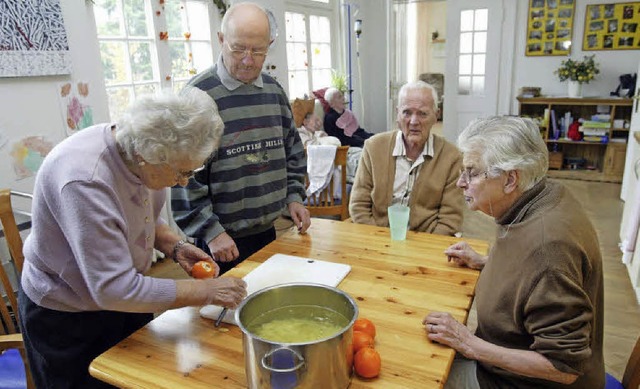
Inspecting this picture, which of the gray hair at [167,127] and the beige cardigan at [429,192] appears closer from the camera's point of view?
the gray hair at [167,127]

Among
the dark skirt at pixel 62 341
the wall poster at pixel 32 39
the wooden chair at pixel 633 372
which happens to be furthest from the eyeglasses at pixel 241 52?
the wooden chair at pixel 633 372

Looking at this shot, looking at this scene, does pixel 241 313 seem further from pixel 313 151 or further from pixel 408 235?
pixel 313 151

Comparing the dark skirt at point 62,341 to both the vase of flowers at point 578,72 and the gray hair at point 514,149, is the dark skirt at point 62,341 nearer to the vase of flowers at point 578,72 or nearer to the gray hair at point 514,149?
the gray hair at point 514,149

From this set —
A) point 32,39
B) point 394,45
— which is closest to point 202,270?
point 32,39

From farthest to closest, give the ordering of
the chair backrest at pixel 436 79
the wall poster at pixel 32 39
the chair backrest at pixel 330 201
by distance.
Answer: the chair backrest at pixel 436 79, the chair backrest at pixel 330 201, the wall poster at pixel 32 39

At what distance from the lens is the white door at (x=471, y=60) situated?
5.71 meters

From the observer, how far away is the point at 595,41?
5.28m

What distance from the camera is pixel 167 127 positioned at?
39.2 inches

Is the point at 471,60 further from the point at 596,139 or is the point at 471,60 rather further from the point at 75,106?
the point at 75,106

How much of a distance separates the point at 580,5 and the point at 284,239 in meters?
5.32

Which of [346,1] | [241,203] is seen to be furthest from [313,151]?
[346,1]

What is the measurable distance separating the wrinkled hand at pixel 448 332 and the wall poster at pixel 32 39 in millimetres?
2288

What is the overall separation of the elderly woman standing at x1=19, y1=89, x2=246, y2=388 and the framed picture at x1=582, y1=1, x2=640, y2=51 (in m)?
5.63

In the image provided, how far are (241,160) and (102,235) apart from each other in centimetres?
75
